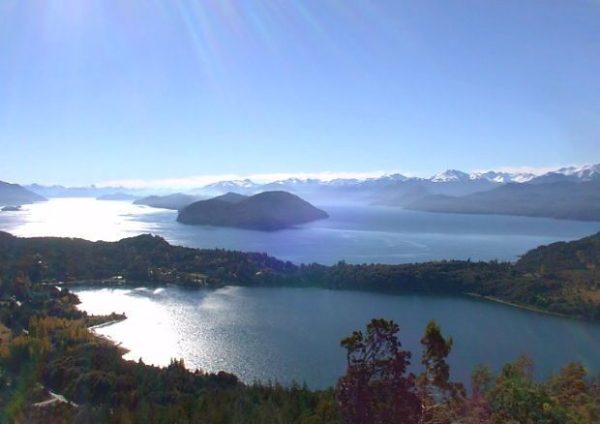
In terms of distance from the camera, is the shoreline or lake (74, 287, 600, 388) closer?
lake (74, 287, 600, 388)

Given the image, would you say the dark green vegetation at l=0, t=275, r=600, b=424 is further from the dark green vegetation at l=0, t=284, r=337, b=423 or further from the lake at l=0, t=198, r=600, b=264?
the lake at l=0, t=198, r=600, b=264

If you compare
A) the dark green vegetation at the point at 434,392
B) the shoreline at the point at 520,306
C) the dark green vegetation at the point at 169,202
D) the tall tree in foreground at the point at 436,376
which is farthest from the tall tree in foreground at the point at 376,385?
the dark green vegetation at the point at 169,202

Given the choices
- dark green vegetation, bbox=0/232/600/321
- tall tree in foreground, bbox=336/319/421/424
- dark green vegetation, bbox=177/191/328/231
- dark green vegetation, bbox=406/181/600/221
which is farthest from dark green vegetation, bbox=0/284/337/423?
dark green vegetation, bbox=406/181/600/221

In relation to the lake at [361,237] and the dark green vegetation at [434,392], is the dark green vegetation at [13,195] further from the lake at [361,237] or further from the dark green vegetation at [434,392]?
the dark green vegetation at [434,392]

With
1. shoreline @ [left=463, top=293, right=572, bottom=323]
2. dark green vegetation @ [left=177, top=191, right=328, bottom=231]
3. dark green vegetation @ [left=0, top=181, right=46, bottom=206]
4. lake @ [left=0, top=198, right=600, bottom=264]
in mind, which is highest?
dark green vegetation @ [left=0, top=181, right=46, bottom=206]

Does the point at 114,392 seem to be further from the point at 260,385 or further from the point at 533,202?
the point at 533,202

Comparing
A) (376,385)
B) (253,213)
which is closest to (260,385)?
(376,385)

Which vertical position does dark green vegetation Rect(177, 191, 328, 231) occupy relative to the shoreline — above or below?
above
